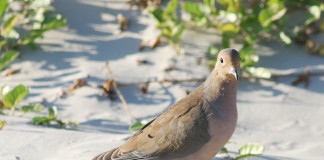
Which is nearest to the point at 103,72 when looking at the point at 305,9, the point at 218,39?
the point at 218,39

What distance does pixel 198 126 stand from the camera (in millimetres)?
2818

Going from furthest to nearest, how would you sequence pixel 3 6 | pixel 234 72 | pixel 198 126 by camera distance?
pixel 3 6, pixel 198 126, pixel 234 72

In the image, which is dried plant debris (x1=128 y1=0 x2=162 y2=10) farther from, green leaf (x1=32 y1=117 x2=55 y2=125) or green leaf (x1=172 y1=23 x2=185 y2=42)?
green leaf (x1=32 y1=117 x2=55 y2=125)

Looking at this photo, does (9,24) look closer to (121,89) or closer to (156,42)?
(121,89)

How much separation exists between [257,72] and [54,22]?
2.05 meters

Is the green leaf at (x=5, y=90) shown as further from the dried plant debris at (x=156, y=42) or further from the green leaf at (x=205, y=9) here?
the green leaf at (x=205, y=9)

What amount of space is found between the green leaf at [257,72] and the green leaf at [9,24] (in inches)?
90.8

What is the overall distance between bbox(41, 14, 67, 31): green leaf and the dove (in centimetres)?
221

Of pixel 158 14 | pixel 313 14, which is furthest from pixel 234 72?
pixel 313 14

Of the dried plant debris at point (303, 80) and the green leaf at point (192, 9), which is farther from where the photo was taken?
the green leaf at point (192, 9)

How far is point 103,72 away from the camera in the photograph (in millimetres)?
4559

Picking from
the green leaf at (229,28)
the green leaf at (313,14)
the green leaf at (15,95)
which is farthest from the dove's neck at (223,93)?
the green leaf at (313,14)

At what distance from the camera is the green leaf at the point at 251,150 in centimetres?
318

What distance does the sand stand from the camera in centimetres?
343
